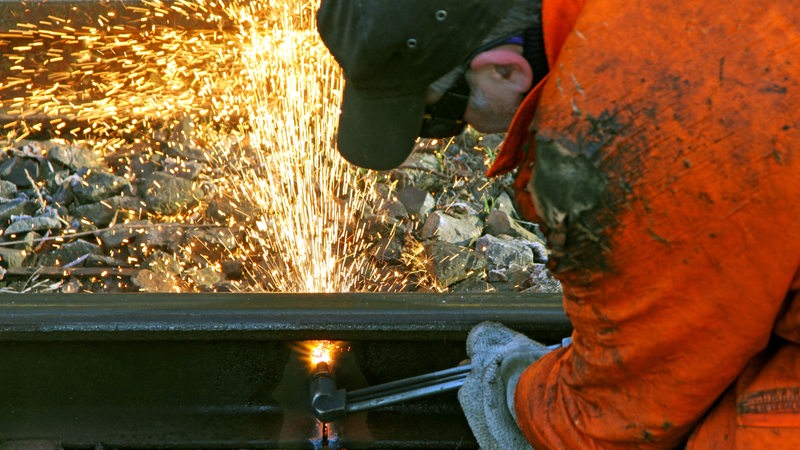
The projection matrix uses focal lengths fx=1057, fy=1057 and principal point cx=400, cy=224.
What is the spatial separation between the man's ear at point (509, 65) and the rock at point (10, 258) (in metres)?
3.12

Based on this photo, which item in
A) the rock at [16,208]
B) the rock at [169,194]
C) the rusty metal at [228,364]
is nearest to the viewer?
the rusty metal at [228,364]

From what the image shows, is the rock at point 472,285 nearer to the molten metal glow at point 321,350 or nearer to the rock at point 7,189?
the molten metal glow at point 321,350

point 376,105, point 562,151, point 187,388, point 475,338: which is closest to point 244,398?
point 187,388

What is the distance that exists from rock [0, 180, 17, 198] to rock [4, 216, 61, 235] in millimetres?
367

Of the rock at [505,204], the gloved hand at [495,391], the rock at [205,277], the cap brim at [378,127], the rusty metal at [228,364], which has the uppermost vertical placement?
the cap brim at [378,127]

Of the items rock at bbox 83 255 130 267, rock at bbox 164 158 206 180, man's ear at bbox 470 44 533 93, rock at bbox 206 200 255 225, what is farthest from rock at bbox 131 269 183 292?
man's ear at bbox 470 44 533 93

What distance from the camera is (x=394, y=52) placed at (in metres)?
1.99

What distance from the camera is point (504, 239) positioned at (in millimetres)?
4750

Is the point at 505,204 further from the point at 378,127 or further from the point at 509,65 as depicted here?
the point at 509,65

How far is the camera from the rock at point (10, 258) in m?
4.51

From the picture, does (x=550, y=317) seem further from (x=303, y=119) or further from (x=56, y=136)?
(x=56, y=136)

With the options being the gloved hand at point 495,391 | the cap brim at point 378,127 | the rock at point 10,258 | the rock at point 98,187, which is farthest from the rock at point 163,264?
the cap brim at point 378,127

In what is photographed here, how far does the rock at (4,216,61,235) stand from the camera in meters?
4.72

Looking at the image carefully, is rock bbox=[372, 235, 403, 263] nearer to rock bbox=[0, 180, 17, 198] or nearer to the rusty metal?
the rusty metal
